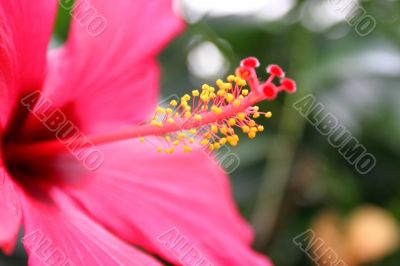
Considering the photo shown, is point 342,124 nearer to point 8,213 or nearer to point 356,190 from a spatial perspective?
point 356,190

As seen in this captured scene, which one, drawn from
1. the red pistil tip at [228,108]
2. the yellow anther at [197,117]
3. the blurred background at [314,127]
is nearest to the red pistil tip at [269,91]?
the red pistil tip at [228,108]

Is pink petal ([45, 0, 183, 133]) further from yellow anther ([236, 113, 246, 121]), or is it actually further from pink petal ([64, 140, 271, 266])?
yellow anther ([236, 113, 246, 121])

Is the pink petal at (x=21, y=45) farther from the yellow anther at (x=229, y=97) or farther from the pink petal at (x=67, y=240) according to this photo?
the yellow anther at (x=229, y=97)

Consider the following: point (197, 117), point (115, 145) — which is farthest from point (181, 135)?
point (115, 145)

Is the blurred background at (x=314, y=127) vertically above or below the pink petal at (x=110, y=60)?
above

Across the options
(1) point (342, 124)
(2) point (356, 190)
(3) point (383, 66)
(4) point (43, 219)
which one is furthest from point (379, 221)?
(4) point (43, 219)

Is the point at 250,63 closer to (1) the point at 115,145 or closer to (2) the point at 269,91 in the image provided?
(2) the point at 269,91
